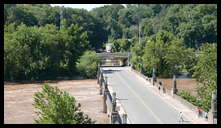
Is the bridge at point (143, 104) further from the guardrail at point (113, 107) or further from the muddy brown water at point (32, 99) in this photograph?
the muddy brown water at point (32, 99)

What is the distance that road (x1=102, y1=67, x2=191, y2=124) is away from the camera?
31.6m

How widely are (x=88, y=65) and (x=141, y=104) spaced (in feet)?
107

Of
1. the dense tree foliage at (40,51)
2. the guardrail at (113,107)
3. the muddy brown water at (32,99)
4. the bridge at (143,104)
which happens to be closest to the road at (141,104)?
the bridge at (143,104)

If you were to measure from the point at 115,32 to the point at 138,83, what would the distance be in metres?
67.2

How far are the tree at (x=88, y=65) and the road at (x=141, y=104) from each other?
500 inches

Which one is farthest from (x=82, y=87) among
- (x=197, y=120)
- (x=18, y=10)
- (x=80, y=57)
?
(x=18, y=10)

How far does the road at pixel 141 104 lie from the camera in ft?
104

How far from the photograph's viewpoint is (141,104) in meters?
37.9

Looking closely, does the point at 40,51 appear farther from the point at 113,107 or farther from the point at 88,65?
the point at 113,107

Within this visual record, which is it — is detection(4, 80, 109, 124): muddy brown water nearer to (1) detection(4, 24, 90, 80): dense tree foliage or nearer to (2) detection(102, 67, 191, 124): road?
(2) detection(102, 67, 191, 124): road

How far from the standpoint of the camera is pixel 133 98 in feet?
136

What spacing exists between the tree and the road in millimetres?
12691

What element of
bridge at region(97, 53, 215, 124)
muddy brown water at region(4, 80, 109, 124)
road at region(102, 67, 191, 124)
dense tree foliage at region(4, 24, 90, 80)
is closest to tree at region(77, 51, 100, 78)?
dense tree foliage at region(4, 24, 90, 80)

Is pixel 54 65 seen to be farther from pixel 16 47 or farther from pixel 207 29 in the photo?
pixel 207 29
